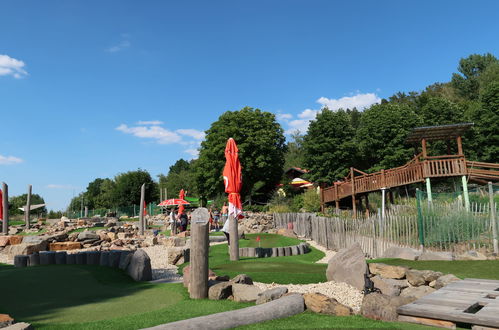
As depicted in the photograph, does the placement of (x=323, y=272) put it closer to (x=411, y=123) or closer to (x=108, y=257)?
(x=108, y=257)

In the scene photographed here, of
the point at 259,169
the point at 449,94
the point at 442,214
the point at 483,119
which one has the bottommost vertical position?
the point at 442,214

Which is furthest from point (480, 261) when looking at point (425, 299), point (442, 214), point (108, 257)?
point (108, 257)

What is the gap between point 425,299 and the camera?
537 centimetres

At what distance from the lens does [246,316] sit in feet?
14.9

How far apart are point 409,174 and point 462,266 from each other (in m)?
10.2

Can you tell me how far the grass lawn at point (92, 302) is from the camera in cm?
456

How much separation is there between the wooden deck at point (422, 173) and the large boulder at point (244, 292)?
46.0 feet

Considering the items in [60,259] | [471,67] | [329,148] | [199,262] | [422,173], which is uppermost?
[471,67]

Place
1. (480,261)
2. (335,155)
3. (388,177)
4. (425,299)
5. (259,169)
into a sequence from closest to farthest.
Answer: (425,299)
(480,261)
(388,177)
(335,155)
(259,169)

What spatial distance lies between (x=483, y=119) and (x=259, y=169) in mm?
20929

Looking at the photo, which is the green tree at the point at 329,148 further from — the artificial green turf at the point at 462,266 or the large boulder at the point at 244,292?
the large boulder at the point at 244,292

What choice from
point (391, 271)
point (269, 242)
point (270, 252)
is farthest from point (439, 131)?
point (391, 271)

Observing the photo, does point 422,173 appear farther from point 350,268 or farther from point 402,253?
point 350,268

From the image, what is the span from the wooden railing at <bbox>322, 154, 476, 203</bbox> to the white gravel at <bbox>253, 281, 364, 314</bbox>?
39.3 ft
